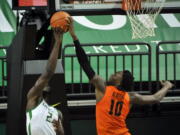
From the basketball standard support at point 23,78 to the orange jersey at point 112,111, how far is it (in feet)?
2.59

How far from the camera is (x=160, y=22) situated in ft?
45.0

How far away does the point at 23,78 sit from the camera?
27.2 feet

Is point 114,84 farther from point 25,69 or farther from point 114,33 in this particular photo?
point 114,33

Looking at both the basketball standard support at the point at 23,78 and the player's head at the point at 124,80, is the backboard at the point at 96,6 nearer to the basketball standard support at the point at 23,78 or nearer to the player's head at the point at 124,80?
the basketball standard support at the point at 23,78

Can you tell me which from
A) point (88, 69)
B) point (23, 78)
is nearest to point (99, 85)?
point (88, 69)

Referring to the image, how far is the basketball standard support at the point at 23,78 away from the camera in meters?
8.30

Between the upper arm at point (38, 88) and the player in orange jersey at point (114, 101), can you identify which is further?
the player in orange jersey at point (114, 101)

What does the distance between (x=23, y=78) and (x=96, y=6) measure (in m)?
1.70

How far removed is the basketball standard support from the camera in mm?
8305

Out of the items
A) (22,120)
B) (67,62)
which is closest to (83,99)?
(67,62)

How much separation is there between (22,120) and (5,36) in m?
5.15

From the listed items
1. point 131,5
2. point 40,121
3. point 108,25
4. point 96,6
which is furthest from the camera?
point 108,25

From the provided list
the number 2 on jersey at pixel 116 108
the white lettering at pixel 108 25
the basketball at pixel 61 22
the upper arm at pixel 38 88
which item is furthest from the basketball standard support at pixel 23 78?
the white lettering at pixel 108 25

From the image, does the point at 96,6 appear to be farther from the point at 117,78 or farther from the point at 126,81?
the point at 126,81
